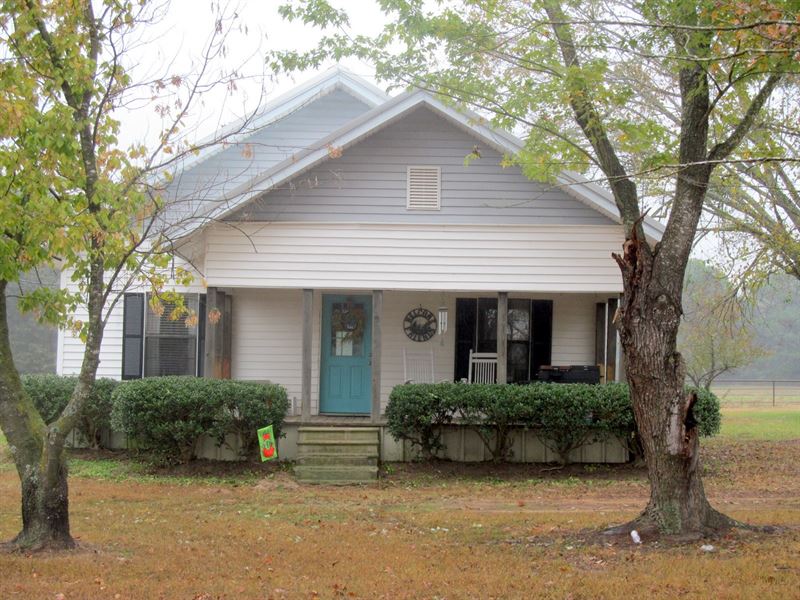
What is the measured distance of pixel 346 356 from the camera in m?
17.3

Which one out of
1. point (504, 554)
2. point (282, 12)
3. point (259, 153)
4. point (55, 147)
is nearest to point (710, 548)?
point (504, 554)

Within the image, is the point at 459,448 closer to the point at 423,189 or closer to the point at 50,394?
the point at 423,189

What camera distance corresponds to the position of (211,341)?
15.2 metres

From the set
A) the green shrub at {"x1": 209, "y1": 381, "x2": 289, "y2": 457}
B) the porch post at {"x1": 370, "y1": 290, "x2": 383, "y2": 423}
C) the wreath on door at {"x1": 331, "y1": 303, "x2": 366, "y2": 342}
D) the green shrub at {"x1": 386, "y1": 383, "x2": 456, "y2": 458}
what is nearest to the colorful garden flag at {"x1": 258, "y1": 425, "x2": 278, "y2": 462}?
the green shrub at {"x1": 209, "y1": 381, "x2": 289, "y2": 457}

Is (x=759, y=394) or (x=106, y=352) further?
(x=759, y=394)

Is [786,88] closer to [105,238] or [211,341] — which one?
[211,341]

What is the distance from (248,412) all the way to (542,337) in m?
5.81

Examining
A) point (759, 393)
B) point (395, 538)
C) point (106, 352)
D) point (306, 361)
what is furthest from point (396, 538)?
point (759, 393)

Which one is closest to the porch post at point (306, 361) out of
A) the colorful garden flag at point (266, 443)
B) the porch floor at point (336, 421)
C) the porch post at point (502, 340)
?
the porch floor at point (336, 421)

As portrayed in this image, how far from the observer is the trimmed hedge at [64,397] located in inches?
623

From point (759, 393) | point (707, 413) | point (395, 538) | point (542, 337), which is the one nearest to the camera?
point (395, 538)

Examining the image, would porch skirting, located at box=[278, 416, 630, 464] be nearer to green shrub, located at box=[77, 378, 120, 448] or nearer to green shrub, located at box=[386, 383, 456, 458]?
green shrub, located at box=[386, 383, 456, 458]

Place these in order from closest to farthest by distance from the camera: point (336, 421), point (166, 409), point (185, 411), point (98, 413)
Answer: point (166, 409) → point (185, 411) → point (336, 421) → point (98, 413)

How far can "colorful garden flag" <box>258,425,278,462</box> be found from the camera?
14.5 m
